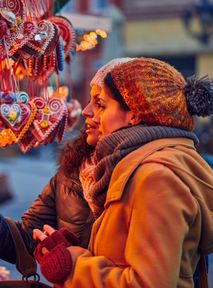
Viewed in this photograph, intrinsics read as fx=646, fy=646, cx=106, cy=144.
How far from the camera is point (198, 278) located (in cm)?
223

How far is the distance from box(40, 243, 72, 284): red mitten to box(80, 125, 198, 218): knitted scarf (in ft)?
0.73

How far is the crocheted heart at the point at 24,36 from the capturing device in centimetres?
248

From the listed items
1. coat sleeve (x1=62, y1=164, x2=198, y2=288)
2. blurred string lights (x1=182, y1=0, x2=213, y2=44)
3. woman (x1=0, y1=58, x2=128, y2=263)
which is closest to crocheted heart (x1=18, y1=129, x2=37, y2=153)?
woman (x1=0, y1=58, x2=128, y2=263)

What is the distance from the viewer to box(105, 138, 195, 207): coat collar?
1.99 m

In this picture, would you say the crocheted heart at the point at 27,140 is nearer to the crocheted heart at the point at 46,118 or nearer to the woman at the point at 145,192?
the crocheted heart at the point at 46,118

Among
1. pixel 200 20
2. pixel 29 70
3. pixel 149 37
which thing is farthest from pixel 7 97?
pixel 149 37

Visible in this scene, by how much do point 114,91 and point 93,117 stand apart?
0.18m

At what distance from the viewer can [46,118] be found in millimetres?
2684

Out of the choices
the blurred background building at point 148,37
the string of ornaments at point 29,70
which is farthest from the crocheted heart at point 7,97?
the blurred background building at point 148,37

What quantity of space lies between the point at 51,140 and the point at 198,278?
87 centimetres

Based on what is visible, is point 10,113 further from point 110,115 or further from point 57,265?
point 57,265

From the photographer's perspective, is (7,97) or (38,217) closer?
(7,97)

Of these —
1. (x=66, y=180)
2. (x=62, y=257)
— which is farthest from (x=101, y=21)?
(x=62, y=257)

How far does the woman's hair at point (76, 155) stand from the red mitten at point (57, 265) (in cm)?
58
